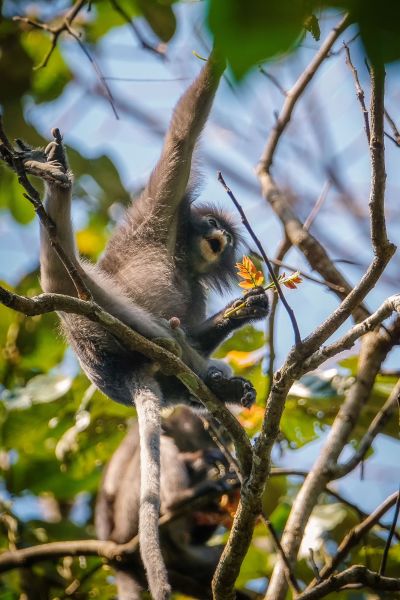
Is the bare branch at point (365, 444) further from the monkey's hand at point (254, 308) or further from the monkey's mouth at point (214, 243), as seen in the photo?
the monkey's mouth at point (214, 243)

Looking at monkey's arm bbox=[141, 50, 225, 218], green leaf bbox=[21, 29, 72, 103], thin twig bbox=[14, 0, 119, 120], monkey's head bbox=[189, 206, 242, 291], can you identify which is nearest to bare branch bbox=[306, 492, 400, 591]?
monkey's head bbox=[189, 206, 242, 291]

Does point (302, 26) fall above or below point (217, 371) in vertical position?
below

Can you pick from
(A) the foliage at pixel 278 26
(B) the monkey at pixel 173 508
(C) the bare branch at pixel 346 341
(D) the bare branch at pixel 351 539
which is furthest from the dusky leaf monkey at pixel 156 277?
(A) the foliage at pixel 278 26

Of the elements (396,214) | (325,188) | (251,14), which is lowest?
(251,14)

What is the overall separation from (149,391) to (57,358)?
2.11 metres

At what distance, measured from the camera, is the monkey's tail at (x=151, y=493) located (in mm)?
2439

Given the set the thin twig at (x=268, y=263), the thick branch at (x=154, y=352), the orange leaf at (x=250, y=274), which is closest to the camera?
the thin twig at (x=268, y=263)

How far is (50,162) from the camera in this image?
3.19m

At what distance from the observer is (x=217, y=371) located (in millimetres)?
4102

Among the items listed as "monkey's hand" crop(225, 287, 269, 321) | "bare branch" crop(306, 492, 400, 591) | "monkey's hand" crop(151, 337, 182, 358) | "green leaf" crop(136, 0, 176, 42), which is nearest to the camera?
"bare branch" crop(306, 492, 400, 591)

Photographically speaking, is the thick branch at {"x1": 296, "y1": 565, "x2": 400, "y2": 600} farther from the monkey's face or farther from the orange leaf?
the monkey's face

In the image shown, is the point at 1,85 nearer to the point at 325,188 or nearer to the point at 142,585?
the point at 325,188

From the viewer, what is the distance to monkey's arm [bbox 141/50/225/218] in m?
4.09

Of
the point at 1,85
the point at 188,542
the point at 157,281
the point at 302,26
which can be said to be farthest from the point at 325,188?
the point at 302,26
